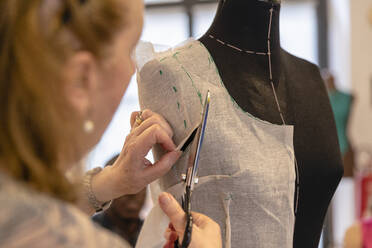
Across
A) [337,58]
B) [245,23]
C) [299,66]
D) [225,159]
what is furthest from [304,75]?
[337,58]

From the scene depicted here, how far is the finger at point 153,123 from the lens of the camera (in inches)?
38.2

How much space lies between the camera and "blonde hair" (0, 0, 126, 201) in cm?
54

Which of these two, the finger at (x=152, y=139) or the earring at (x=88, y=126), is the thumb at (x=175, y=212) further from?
the earring at (x=88, y=126)

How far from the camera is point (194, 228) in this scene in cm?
81

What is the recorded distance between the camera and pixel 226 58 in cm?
105

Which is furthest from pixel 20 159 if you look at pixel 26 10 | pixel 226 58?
pixel 226 58

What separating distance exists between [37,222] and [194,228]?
1.10 feet

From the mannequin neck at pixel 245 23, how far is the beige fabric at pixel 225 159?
75 millimetres

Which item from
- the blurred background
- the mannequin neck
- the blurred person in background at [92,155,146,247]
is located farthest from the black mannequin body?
the blurred background

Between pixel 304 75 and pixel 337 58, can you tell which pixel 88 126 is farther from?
pixel 337 58

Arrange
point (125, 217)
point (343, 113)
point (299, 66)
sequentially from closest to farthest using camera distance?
1. point (299, 66)
2. point (125, 217)
3. point (343, 113)

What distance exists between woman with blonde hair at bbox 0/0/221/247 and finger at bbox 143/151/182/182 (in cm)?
35

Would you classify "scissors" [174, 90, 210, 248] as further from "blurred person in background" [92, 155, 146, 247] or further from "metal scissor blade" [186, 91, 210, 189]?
"blurred person in background" [92, 155, 146, 247]

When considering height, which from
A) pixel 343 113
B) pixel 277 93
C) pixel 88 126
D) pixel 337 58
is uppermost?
pixel 88 126
